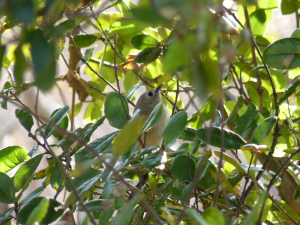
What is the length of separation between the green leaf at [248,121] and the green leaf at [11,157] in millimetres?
611

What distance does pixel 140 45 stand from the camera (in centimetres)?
106

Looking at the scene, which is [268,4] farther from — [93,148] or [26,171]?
[26,171]

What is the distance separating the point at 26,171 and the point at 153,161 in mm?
400

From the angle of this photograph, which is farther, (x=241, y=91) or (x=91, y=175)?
(x=241, y=91)

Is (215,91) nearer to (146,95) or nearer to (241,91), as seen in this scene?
(241,91)

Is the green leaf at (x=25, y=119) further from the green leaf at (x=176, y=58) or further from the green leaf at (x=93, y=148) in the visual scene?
the green leaf at (x=176, y=58)

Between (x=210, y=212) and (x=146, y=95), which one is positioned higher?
(x=146, y=95)

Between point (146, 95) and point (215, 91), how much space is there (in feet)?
5.32

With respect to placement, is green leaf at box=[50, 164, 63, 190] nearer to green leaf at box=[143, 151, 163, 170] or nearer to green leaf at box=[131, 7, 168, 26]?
green leaf at box=[143, 151, 163, 170]

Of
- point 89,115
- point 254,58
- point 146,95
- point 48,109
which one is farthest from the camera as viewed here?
point 48,109

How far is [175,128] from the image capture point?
71 cm

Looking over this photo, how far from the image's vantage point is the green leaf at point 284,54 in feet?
2.83

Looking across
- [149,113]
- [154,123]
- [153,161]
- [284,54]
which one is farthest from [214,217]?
[149,113]

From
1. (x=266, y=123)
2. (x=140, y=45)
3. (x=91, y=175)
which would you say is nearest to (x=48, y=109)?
(x=140, y=45)
